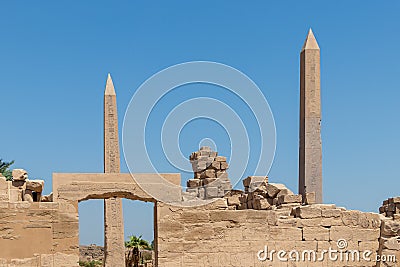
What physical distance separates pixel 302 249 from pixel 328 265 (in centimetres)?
51

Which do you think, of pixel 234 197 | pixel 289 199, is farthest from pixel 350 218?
pixel 234 197

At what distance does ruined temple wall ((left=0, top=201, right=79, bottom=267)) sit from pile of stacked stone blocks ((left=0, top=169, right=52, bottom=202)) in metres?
0.66

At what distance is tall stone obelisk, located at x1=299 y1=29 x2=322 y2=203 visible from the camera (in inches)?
888

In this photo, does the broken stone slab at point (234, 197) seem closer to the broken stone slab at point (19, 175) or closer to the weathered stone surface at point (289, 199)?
the weathered stone surface at point (289, 199)

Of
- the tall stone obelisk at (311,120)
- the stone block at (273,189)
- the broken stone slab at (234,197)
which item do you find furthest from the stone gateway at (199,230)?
the tall stone obelisk at (311,120)

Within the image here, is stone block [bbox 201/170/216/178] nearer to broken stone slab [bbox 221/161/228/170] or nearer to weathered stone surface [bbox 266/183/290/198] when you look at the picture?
broken stone slab [bbox 221/161/228/170]

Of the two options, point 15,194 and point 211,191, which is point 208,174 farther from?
point 15,194

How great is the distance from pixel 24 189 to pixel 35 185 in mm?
260

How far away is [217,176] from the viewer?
14.7 meters

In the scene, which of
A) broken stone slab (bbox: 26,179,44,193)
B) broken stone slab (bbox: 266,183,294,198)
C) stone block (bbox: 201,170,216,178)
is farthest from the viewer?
stone block (bbox: 201,170,216,178)

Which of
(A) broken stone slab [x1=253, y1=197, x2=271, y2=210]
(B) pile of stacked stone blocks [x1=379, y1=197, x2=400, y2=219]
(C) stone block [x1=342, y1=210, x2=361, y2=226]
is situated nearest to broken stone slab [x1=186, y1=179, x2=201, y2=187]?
(A) broken stone slab [x1=253, y1=197, x2=271, y2=210]

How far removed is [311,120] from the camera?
899 inches

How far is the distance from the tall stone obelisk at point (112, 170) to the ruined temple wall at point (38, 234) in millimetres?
12034

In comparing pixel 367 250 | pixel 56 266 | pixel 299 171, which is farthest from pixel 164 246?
pixel 299 171
